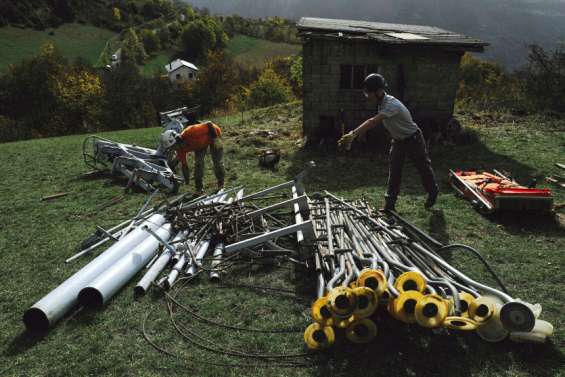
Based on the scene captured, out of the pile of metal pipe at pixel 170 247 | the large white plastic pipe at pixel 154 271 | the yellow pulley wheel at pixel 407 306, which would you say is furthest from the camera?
the large white plastic pipe at pixel 154 271

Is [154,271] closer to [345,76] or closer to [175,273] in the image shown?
[175,273]

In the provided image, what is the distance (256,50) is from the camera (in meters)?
76.5

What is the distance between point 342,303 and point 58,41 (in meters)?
77.1

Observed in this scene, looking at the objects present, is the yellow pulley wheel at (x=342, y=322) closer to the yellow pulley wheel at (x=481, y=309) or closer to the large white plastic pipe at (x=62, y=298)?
the yellow pulley wheel at (x=481, y=309)

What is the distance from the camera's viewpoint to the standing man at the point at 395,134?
5.75 m

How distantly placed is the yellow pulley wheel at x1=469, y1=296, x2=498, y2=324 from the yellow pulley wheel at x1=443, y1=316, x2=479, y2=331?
0.09 m

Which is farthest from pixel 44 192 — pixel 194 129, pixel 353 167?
pixel 353 167

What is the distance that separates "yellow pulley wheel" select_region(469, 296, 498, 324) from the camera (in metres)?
3.37

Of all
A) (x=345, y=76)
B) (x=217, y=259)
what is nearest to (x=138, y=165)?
(x=217, y=259)

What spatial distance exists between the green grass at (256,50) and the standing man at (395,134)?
64.1 m

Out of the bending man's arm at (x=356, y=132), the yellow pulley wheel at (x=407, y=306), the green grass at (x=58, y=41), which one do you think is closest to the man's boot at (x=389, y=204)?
the bending man's arm at (x=356, y=132)

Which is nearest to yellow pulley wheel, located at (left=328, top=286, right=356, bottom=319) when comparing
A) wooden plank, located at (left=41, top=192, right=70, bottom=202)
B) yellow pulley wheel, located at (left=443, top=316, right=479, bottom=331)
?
yellow pulley wheel, located at (left=443, top=316, right=479, bottom=331)

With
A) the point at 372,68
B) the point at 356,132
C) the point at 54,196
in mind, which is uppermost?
the point at 372,68

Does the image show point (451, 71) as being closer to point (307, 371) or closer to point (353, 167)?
point (353, 167)
